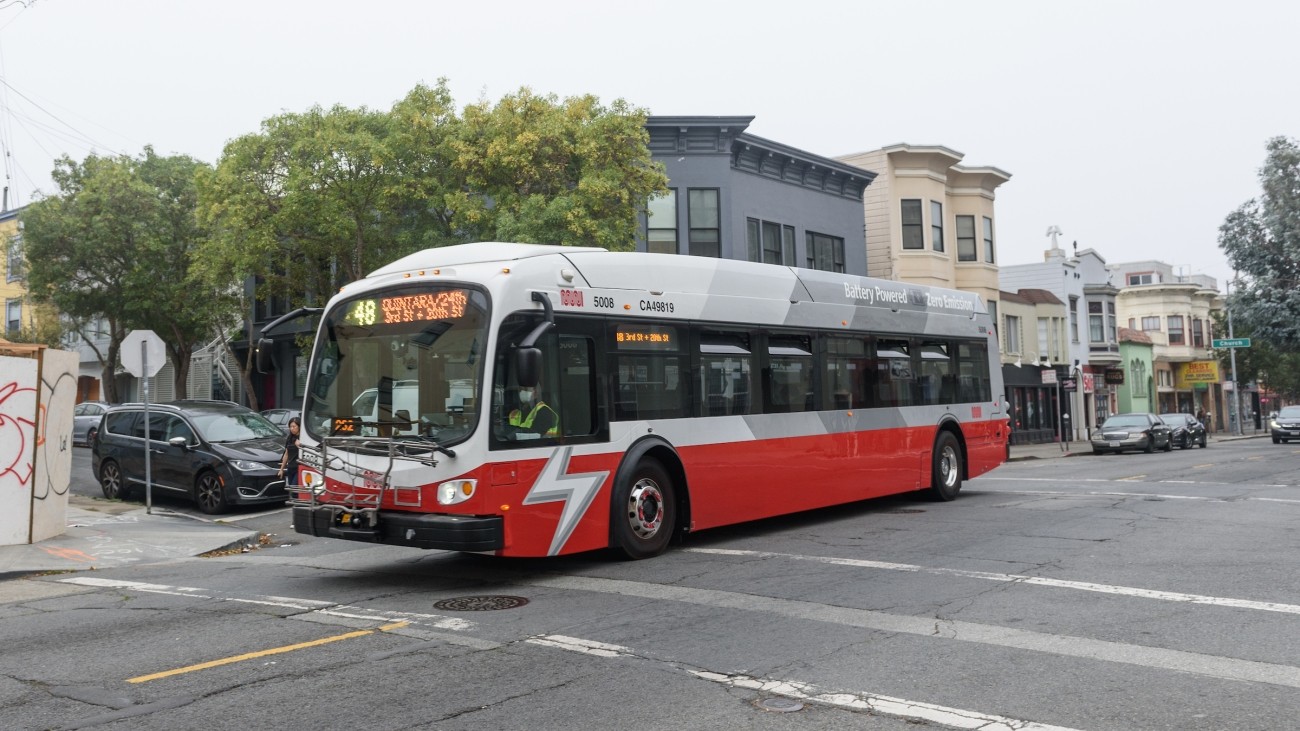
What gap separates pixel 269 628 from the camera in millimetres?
7398

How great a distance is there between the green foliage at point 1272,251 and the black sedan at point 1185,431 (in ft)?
31.3

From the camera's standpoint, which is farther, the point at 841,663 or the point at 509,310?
the point at 509,310

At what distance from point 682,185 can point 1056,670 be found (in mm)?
25425

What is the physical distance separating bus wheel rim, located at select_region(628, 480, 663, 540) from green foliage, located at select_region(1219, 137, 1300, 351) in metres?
42.5

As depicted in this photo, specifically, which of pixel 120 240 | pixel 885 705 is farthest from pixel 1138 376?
pixel 885 705

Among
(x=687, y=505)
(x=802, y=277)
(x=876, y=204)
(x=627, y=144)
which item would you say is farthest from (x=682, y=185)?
(x=687, y=505)

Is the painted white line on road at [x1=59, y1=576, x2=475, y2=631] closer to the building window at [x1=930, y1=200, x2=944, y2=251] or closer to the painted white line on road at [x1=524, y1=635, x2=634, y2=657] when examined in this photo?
the painted white line on road at [x1=524, y1=635, x2=634, y2=657]

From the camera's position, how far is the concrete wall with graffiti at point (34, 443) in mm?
12312

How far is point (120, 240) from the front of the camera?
32.0 m

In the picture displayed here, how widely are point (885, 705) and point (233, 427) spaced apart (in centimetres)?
1467

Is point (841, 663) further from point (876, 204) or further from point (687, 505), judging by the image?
point (876, 204)

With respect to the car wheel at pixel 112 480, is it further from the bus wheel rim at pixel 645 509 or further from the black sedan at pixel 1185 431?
the black sedan at pixel 1185 431

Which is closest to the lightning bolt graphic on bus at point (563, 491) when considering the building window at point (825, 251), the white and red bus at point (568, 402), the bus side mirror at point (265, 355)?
the white and red bus at point (568, 402)

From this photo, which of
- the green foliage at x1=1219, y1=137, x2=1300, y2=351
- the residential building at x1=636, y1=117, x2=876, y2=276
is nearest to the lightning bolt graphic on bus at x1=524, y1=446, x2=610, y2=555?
the residential building at x1=636, y1=117, x2=876, y2=276
